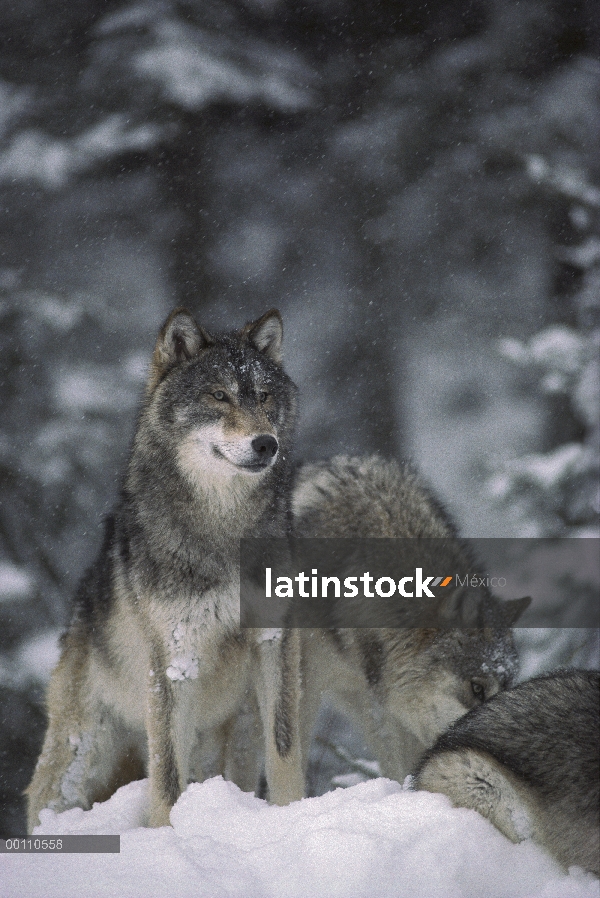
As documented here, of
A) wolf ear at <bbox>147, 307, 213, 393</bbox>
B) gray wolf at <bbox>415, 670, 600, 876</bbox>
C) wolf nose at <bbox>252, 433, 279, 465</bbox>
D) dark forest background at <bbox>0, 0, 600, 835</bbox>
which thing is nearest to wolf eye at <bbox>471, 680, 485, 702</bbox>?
gray wolf at <bbox>415, 670, 600, 876</bbox>

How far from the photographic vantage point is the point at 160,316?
7438mm

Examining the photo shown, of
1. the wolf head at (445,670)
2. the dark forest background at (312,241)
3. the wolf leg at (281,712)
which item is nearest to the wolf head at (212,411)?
the wolf leg at (281,712)

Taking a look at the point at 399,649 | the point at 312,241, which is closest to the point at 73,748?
the point at 399,649

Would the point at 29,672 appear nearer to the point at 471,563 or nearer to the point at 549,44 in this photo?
the point at 471,563

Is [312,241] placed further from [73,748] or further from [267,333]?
[73,748]

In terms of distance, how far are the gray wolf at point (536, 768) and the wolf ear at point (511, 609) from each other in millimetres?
1539

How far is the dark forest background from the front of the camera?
7.33 m

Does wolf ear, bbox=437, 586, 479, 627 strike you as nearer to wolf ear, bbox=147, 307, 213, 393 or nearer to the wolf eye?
the wolf eye

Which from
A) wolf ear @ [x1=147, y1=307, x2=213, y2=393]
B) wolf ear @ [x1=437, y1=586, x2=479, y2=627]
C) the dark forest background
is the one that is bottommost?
wolf ear @ [x1=437, y1=586, x2=479, y2=627]

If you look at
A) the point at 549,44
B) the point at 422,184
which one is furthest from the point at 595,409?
the point at 549,44

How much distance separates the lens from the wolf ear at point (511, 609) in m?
4.90

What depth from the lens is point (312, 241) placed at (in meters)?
7.88

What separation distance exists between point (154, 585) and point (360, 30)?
6.25 meters

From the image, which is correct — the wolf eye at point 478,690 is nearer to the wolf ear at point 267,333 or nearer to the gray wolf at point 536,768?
the gray wolf at point 536,768
